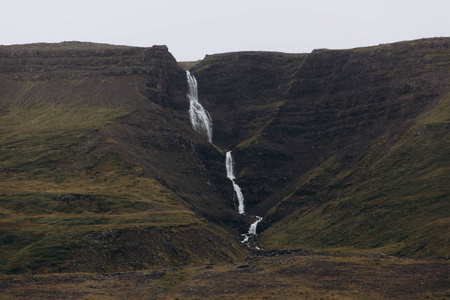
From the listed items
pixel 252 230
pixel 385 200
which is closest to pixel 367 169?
pixel 385 200

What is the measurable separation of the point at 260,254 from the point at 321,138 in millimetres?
73677

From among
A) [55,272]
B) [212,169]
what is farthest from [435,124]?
[55,272]

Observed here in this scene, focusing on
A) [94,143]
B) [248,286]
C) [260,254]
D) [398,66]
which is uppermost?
[398,66]

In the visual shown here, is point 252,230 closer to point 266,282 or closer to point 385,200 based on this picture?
point 385,200

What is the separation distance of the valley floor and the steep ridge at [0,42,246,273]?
34.3 ft

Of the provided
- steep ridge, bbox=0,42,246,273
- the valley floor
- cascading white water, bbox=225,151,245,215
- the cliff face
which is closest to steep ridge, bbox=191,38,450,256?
the cliff face

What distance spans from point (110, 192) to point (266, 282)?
64.2 meters

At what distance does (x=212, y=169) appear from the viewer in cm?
18750

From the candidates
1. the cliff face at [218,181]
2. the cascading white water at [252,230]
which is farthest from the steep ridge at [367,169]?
the cascading white water at [252,230]

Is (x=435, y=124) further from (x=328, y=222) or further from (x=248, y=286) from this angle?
(x=248, y=286)

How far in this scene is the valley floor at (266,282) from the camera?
7328 cm

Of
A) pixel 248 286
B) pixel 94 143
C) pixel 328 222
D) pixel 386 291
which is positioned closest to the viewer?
pixel 386 291

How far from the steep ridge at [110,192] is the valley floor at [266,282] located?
10455 millimetres

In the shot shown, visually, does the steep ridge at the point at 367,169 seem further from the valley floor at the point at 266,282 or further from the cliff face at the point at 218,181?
the valley floor at the point at 266,282
